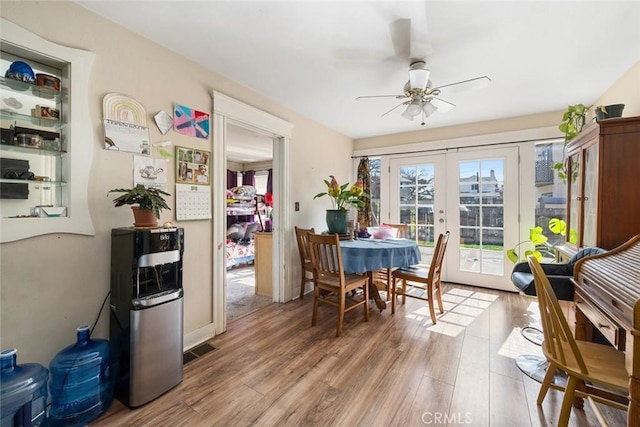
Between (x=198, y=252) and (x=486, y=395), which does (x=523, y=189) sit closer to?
(x=486, y=395)

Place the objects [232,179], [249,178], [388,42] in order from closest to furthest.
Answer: [388,42], [232,179], [249,178]

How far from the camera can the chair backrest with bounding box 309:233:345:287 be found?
233 centimetres

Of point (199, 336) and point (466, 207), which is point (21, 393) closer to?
point (199, 336)

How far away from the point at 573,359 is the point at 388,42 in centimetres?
216

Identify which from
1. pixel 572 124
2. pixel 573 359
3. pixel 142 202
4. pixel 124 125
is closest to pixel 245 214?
pixel 124 125

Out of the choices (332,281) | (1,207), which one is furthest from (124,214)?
(332,281)

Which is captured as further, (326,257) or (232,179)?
(232,179)

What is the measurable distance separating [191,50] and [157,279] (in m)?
1.71

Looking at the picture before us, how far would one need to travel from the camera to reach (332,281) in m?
2.53

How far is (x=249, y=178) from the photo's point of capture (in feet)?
23.8

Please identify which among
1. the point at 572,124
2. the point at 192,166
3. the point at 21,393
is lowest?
the point at 21,393

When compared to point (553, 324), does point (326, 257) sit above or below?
above

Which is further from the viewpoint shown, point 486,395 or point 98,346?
point 486,395

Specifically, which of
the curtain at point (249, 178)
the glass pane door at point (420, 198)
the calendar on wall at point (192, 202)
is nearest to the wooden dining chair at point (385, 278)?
the glass pane door at point (420, 198)
